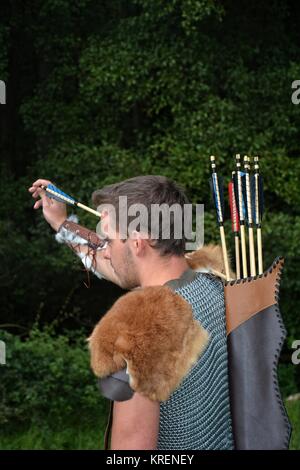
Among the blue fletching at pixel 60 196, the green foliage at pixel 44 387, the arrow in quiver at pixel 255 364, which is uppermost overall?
the blue fletching at pixel 60 196

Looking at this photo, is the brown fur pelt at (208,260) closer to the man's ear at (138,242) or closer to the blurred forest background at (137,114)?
the man's ear at (138,242)

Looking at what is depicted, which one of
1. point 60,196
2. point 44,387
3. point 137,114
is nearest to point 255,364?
point 60,196

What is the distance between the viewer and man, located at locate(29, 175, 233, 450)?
2.25m

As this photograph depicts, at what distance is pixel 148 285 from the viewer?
2279 millimetres

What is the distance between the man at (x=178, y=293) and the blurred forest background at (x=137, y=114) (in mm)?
4986

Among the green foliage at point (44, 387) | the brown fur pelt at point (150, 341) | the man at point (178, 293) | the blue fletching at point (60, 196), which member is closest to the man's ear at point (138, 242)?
the man at point (178, 293)

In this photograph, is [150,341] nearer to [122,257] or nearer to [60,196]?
[122,257]

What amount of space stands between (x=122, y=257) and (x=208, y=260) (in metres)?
0.47

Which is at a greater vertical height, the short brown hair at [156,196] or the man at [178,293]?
the short brown hair at [156,196]

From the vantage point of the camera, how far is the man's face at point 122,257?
7.50ft

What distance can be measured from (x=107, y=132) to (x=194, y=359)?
6.81m

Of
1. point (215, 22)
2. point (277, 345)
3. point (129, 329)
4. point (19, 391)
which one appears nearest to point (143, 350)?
point (129, 329)

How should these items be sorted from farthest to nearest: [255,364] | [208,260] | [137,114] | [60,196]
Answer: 1. [137,114]
2. [60,196]
3. [208,260]
4. [255,364]

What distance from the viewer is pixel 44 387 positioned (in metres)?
5.99
